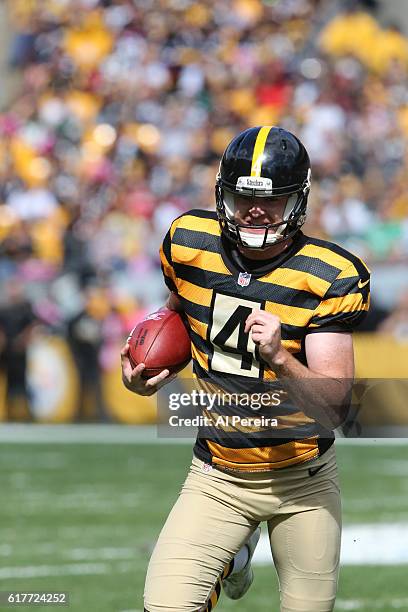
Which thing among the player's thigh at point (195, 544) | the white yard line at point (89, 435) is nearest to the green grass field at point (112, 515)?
the white yard line at point (89, 435)

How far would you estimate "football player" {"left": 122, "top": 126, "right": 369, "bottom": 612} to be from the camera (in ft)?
9.52

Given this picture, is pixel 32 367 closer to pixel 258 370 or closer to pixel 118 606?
pixel 118 606

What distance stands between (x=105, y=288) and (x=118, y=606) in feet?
20.2

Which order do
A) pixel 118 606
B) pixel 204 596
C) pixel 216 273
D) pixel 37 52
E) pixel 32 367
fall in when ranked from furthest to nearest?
1. pixel 37 52
2. pixel 32 367
3. pixel 118 606
4. pixel 216 273
5. pixel 204 596

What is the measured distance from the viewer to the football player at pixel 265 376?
9.52 ft

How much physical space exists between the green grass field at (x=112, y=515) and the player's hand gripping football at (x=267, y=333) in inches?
81.7

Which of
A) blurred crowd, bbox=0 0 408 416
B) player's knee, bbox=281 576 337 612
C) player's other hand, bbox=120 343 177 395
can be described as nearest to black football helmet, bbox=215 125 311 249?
player's other hand, bbox=120 343 177 395

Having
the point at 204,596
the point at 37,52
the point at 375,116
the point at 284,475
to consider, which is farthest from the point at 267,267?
the point at 37,52

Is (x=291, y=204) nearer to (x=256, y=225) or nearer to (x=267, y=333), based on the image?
(x=256, y=225)

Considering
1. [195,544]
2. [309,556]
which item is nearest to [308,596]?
[309,556]

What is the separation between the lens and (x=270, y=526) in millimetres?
3119

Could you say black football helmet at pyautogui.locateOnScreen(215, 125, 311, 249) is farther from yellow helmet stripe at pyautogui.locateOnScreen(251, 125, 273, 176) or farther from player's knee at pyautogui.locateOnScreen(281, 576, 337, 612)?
player's knee at pyautogui.locateOnScreen(281, 576, 337, 612)

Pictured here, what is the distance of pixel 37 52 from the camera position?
13039 mm

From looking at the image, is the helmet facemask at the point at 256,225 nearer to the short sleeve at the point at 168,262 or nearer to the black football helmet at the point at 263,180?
the black football helmet at the point at 263,180
